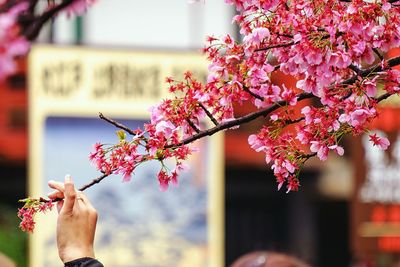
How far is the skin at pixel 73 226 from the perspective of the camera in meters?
3.17

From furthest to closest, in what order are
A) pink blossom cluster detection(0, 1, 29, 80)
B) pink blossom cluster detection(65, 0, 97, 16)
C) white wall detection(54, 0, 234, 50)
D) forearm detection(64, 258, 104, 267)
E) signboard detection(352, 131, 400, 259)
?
white wall detection(54, 0, 234, 50) → signboard detection(352, 131, 400, 259) → pink blossom cluster detection(65, 0, 97, 16) → forearm detection(64, 258, 104, 267) → pink blossom cluster detection(0, 1, 29, 80)

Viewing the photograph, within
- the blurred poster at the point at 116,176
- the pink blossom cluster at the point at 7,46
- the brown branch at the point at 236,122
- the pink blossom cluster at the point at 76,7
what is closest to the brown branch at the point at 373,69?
the brown branch at the point at 236,122

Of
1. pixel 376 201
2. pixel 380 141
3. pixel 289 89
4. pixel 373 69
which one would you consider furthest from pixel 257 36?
pixel 376 201

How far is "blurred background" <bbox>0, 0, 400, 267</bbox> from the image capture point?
1180cm

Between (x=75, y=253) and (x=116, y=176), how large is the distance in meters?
9.86

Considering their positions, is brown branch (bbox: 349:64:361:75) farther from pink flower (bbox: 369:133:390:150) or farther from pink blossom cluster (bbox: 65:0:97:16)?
pink blossom cluster (bbox: 65:0:97:16)

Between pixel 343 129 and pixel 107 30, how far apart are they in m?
11.9

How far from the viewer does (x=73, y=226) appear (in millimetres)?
3184

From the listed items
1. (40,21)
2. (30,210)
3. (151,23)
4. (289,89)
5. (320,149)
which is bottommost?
(30,210)

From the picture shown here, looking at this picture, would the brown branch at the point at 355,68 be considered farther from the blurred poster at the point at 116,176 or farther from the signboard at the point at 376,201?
the blurred poster at the point at 116,176

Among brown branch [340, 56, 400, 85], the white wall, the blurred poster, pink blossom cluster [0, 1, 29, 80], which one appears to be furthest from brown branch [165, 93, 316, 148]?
the white wall

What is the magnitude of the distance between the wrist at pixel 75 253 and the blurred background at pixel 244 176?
27.7 feet

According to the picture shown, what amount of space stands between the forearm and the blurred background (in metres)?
8.49

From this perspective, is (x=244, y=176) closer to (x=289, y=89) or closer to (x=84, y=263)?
(x=289, y=89)
